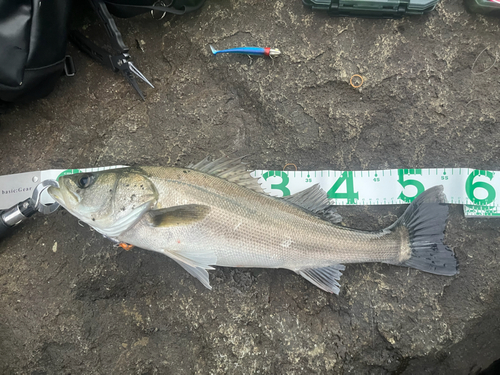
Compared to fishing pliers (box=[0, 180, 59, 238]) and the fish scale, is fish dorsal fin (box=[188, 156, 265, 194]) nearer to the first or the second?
the fish scale

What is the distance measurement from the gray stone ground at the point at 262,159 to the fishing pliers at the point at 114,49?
0.11 metres

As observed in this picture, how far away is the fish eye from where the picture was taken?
7.48 feet

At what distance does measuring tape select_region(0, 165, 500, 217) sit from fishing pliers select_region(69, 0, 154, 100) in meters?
1.28

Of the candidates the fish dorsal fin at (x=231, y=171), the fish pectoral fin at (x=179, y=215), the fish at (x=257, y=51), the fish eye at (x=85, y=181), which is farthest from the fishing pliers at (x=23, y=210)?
the fish at (x=257, y=51)

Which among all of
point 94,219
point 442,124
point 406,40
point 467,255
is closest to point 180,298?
point 94,219

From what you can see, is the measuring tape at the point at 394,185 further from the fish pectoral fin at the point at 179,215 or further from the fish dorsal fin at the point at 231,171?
the fish pectoral fin at the point at 179,215

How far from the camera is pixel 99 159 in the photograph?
2.75 metres

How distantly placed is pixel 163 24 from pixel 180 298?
2240 mm

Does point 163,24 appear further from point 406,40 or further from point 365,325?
point 365,325

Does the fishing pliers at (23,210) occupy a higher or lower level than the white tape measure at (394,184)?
lower

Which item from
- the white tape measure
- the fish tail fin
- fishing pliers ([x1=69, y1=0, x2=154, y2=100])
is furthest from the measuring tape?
fishing pliers ([x1=69, y1=0, x2=154, y2=100])

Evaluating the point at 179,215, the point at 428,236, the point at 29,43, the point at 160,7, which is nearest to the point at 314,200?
the point at 428,236

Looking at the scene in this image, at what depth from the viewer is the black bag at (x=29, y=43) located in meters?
2.41

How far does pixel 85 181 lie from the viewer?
2.29 meters
